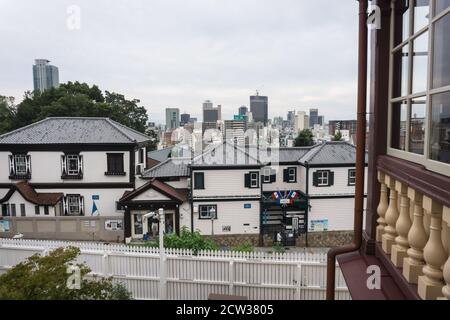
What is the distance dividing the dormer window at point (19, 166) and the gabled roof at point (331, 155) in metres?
19.2

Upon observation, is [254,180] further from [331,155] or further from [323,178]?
[331,155]

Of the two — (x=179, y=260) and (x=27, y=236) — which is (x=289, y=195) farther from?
(x=27, y=236)

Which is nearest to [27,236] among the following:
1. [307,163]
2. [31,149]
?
[31,149]

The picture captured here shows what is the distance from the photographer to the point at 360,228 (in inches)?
147

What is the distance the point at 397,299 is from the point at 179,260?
30.1 ft

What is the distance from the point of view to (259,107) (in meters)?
41.9

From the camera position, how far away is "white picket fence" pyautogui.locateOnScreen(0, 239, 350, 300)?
10.5 metres

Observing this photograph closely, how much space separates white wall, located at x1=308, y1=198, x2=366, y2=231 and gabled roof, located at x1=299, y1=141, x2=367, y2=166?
8.74 ft

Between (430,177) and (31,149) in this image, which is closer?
(430,177)

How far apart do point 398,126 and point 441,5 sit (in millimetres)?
1298

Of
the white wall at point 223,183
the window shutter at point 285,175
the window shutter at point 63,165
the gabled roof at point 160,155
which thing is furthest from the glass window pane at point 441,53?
the gabled roof at point 160,155

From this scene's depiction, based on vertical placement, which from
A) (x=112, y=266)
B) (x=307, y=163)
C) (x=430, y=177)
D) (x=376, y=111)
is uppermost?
(x=376, y=111)

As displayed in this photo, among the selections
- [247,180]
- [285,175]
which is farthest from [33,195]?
[285,175]

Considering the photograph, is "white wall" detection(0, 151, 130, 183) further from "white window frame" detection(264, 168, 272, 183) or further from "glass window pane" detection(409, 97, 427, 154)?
"glass window pane" detection(409, 97, 427, 154)
